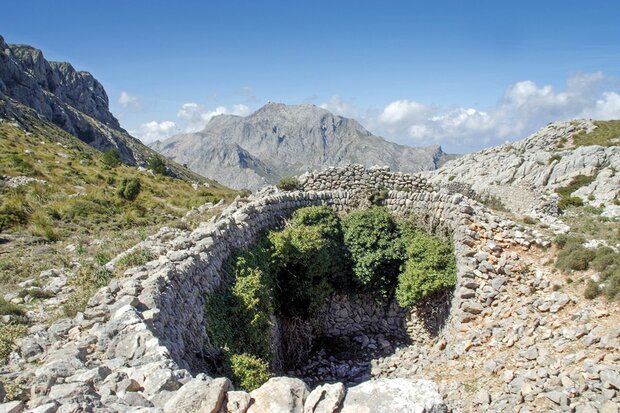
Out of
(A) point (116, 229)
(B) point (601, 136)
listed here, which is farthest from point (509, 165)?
(A) point (116, 229)

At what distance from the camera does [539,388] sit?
10.3 metres

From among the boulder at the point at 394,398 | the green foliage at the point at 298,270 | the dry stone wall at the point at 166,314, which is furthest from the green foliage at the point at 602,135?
the boulder at the point at 394,398

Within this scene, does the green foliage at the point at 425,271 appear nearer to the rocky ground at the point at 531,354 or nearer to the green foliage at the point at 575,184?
the rocky ground at the point at 531,354

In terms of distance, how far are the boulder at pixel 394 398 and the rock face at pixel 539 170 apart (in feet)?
64.9

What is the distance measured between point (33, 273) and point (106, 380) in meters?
8.25

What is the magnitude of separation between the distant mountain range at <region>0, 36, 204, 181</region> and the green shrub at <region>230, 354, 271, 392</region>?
216 ft

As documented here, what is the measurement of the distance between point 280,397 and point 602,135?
63.7 metres

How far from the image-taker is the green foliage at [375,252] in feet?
56.6

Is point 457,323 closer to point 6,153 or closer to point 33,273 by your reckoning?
point 33,273

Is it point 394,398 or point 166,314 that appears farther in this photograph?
point 166,314

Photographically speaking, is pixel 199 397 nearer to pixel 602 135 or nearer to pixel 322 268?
pixel 322 268

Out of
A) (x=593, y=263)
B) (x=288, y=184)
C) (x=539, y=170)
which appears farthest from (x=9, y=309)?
(x=539, y=170)

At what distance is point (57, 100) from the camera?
112562 millimetres

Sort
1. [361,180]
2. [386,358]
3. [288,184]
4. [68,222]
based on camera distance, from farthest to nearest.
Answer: [288,184] → [361,180] → [68,222] → [386,358]
